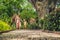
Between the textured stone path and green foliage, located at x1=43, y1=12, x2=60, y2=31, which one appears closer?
the textured stone path

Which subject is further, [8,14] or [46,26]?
[8,14]

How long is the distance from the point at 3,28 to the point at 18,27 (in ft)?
25.2

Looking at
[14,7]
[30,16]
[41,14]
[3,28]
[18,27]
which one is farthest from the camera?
[14,7]

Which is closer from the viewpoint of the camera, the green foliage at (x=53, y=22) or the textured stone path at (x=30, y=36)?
the textured stone path at (x=30, y=36)

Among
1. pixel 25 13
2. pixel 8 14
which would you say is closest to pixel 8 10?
pixel 8 14

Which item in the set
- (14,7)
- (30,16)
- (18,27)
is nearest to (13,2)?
(14,7)

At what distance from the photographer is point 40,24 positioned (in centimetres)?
2358

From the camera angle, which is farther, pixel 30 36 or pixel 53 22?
pixel 53 22

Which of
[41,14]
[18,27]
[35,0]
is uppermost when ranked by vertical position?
[35,0]

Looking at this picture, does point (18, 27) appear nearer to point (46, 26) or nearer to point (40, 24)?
point (40, 24)

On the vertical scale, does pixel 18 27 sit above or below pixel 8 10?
below

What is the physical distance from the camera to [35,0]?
22953 millimetres

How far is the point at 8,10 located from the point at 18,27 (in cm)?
573

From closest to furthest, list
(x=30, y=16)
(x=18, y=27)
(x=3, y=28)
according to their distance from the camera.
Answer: (x=3, y=28) → (x=18, y=27) → (x=30, y=16)
